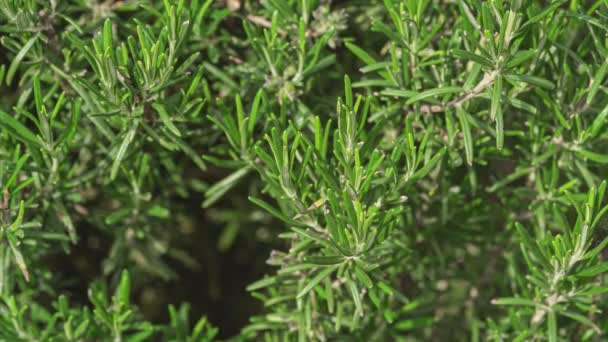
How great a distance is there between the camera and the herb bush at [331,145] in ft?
2.95

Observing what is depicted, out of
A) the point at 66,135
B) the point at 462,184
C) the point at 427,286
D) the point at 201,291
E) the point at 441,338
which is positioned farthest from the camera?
the point at 201,291

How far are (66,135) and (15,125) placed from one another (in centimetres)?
6

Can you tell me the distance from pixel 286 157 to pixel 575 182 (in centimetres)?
40

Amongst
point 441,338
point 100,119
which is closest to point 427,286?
point 441,338

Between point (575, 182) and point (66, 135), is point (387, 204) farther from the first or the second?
point (66, 135)

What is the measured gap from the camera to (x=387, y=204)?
93 cm

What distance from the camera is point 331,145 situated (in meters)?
1.02

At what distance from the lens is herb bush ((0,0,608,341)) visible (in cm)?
90

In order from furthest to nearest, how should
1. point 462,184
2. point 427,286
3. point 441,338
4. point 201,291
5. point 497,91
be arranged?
point 201,291 < point 441,338 < point 427,286 < point 462,184 < point 497,91

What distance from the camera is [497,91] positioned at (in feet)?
2.80

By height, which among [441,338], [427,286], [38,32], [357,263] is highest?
[38,32]

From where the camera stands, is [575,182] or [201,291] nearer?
[575,182]

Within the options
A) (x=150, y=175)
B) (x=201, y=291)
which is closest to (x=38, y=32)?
(x=150, y=175)

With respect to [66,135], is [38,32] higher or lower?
higher
